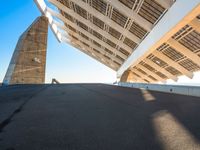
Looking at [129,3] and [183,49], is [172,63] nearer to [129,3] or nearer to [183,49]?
[183,49]

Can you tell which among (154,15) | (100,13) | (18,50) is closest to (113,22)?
(100,13)

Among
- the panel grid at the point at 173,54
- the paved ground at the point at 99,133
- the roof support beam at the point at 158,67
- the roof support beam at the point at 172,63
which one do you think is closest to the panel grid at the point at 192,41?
the panel grid at the point at 173,54

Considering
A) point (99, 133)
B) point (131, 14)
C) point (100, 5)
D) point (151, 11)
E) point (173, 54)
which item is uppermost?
point (100, 5)

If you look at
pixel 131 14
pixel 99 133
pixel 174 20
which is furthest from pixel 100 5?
pixel 99 133

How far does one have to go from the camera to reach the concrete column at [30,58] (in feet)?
67.4

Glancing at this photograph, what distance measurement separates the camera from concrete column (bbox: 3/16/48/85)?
2055 cm

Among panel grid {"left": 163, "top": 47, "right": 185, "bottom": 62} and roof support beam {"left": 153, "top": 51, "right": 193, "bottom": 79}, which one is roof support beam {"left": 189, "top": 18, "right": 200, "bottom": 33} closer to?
panel grid {"left": 163, "top": 47, "right": 185, "bottom": 62}

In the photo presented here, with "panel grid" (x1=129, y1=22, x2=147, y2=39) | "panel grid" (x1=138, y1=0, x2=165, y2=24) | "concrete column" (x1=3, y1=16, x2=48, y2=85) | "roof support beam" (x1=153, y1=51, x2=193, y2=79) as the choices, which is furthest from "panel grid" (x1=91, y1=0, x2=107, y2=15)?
"concrete column" (x1=3, y1=16, x2=48, y2=85)

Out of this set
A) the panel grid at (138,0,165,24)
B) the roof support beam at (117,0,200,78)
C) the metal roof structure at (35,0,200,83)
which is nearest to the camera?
the roof support beam at (117,0,200,78)

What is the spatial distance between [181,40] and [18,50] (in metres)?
16.6

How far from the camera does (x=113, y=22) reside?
17297 mm

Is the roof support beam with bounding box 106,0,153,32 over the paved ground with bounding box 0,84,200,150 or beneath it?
over

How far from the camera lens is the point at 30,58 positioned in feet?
70.7

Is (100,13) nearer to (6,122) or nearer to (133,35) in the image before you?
(133,35)
